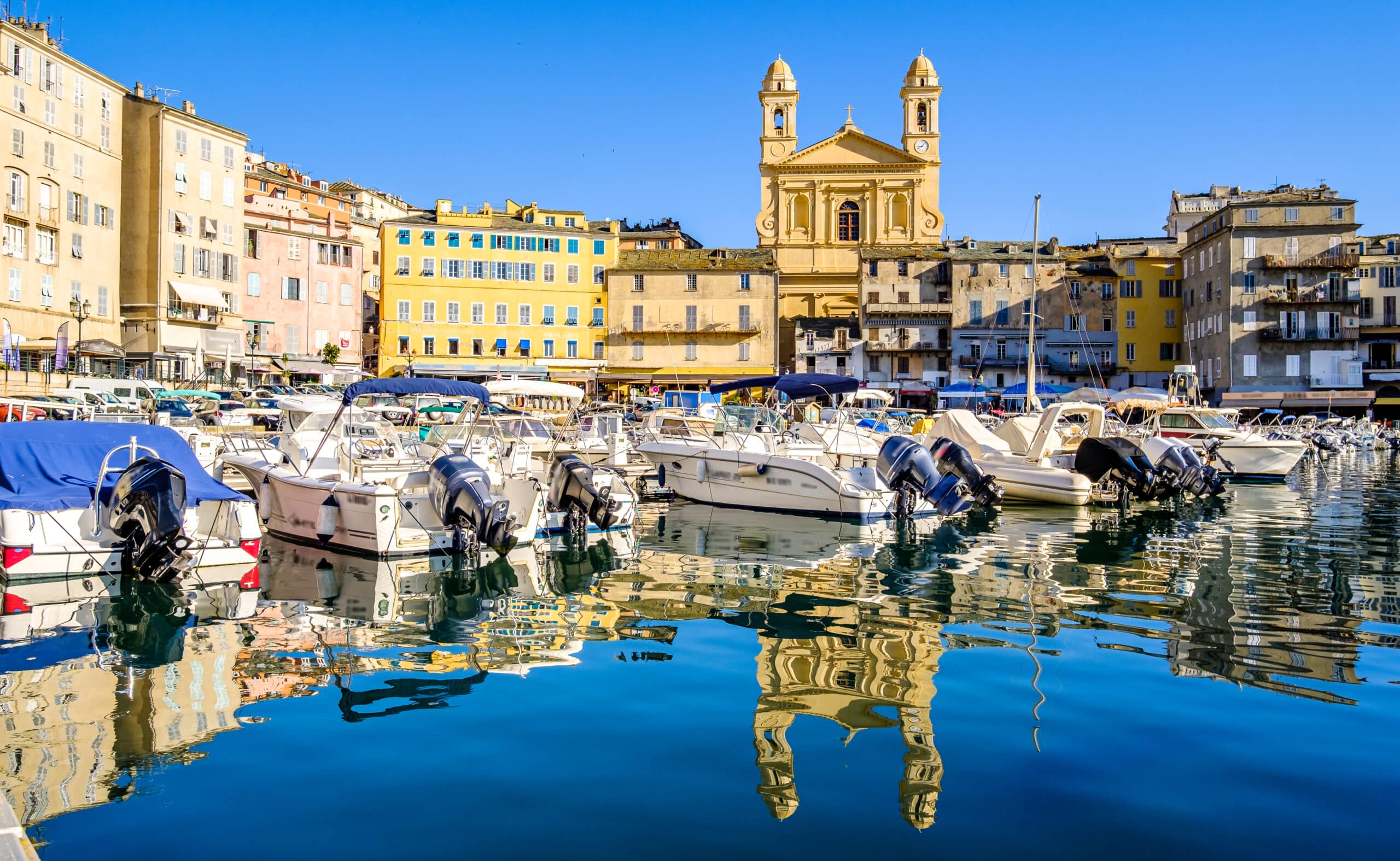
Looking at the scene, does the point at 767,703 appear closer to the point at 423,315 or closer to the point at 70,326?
the point at 70,326

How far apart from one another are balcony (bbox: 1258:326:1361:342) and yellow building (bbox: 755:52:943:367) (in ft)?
70.8

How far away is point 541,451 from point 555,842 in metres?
20.1

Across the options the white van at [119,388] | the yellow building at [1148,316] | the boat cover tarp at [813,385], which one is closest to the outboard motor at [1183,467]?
the boat cover tarp at [813,385]

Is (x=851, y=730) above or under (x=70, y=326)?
under

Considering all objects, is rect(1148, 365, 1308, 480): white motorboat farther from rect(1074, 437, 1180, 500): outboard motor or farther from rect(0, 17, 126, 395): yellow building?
rect(0, 17, 126, 395): yellow building

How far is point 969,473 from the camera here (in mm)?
22219

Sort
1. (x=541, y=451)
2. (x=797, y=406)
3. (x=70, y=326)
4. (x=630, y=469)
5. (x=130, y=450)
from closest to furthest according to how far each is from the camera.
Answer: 1. (x=130, y=450)
2. (x=541, y=451)
3. (x=630, y=469)
4. (x=797, y=406)
5. (x=70, y=326)

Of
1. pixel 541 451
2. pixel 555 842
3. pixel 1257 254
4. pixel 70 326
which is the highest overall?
pixel 1257 254

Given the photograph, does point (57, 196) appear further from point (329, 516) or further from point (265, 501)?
point (329, 516)

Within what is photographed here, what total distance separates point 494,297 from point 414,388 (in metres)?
46.7

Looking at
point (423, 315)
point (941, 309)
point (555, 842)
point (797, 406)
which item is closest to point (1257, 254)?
point (941, 309)

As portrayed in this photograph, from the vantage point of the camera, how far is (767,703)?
→ 29.0 feet

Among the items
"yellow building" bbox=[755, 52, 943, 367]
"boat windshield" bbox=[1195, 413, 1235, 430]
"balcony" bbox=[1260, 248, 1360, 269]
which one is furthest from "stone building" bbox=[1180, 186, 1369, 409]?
"boat windshield" bbox=[1195, 413, 1235, 430]

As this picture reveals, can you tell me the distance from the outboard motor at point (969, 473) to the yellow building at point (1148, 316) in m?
48.9
